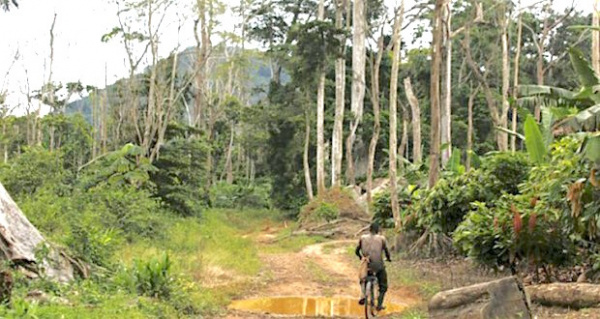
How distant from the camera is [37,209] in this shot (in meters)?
15.6

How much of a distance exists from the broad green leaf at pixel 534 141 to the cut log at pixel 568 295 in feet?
14.7

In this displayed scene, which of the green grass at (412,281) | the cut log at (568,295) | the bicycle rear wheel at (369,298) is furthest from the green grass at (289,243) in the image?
the cut log at (568,295)

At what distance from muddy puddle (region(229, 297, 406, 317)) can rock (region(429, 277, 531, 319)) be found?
280 cm

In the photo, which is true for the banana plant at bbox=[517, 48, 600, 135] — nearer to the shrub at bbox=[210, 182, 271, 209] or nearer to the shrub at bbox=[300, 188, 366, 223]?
the shrub at bbox=[300, 188, 366, 223]

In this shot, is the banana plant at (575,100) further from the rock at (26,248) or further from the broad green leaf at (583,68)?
the rock at (26,248)

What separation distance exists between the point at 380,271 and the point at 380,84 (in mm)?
26989

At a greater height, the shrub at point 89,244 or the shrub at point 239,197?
the shrub at point 89,244

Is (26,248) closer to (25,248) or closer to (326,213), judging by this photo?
(25,248)

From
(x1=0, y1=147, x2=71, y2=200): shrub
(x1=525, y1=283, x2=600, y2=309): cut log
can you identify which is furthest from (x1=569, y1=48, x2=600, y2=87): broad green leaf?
(x1=0, y1=147, x2=71, y2=200): shrub

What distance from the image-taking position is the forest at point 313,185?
9359mm

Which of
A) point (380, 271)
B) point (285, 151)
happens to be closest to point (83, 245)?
point (380, 271)

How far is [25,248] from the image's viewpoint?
9930mm

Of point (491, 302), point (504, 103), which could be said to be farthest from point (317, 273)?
point (504, 103)

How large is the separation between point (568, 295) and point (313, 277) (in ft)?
25.8
